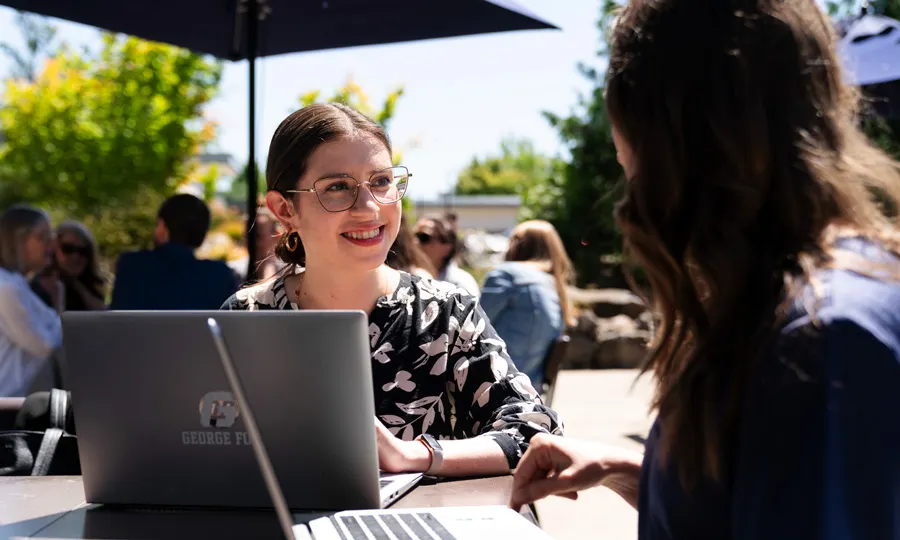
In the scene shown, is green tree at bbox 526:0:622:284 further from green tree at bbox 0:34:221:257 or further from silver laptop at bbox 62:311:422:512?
silver laptop at bbox 62:311:422:512

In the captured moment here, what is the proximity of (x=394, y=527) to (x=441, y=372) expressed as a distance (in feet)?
2.49

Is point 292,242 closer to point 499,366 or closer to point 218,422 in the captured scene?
point 499,366

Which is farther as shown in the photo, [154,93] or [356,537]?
[154,93]

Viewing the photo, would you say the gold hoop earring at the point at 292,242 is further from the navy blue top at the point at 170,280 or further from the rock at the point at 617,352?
the rock at the point at 617,352

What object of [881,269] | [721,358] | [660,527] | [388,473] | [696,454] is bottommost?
[388,473]

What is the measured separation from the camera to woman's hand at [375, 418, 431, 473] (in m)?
1.73

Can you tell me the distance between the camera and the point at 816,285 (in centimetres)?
94

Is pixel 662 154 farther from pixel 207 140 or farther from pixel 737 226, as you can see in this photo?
pixel 207 140

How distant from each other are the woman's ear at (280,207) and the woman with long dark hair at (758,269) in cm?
130

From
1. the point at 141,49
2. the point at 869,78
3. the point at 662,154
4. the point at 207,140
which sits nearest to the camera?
the point at 662,154

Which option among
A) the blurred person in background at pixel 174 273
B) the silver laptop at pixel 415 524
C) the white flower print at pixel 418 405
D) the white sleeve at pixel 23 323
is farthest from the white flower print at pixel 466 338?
the white sleeve at pixel 23 323

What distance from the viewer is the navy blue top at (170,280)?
14.3ft

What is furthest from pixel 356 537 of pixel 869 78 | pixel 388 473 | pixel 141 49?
pixel 141 49

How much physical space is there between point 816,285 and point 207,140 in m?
20.5
